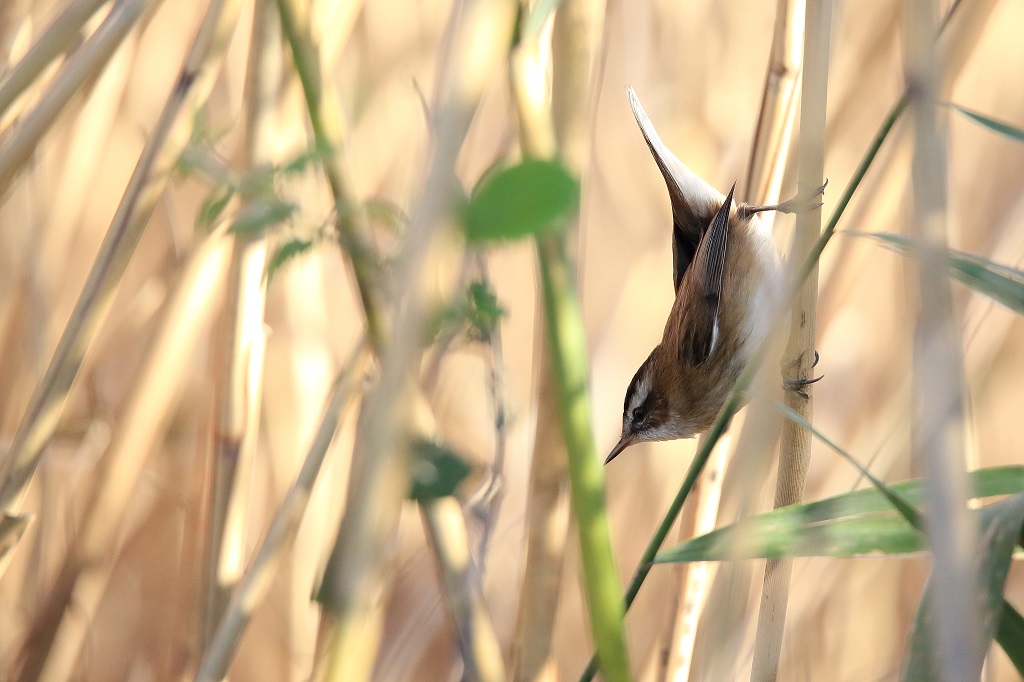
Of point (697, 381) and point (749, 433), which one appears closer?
point (749, 433)

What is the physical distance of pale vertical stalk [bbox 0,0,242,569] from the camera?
80 centimetres

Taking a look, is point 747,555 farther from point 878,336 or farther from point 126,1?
point 878,336

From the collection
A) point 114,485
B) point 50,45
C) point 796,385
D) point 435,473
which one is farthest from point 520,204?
point 114,485

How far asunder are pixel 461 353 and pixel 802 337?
→ 19.2 inches

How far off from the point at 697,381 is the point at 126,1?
1.08m

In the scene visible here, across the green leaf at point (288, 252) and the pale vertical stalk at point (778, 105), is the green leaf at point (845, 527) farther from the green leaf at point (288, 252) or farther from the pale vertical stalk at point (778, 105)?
the pale vertical stalk at point (778, 105)

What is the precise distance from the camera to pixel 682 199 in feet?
4.49

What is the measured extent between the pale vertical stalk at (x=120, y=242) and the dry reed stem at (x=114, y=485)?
0.22m

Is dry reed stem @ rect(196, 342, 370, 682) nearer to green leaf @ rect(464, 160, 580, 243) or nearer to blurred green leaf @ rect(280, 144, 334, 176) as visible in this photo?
blurred green leaf @ rect(280, 144, 334, 176)

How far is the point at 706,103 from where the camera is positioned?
55.2 inches

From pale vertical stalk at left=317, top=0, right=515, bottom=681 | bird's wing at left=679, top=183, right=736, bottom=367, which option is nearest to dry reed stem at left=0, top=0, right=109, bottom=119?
pale vertical stalk at left=317, top=0, right=515, bottom=681

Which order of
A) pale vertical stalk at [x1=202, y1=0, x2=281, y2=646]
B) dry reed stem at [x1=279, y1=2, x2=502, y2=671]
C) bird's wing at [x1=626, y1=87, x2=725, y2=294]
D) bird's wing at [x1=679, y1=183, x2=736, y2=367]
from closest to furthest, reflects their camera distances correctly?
→ 1. dry reed stem at [x1=279, y1=2, x2=502, y2=671]
2. pale vertical stalk at [x1=202, y1=0, x2=281, y2=646]
3. bird's wing at [x1=626, y1=87, x2=725, y2=294]
4. bird's wing at [x1=679, y1=183, x2=736, y2=367]

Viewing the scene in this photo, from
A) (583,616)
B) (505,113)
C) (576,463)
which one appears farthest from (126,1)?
(583,616)

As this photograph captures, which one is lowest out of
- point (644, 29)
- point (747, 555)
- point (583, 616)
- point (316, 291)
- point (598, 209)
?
point (747, 555)
